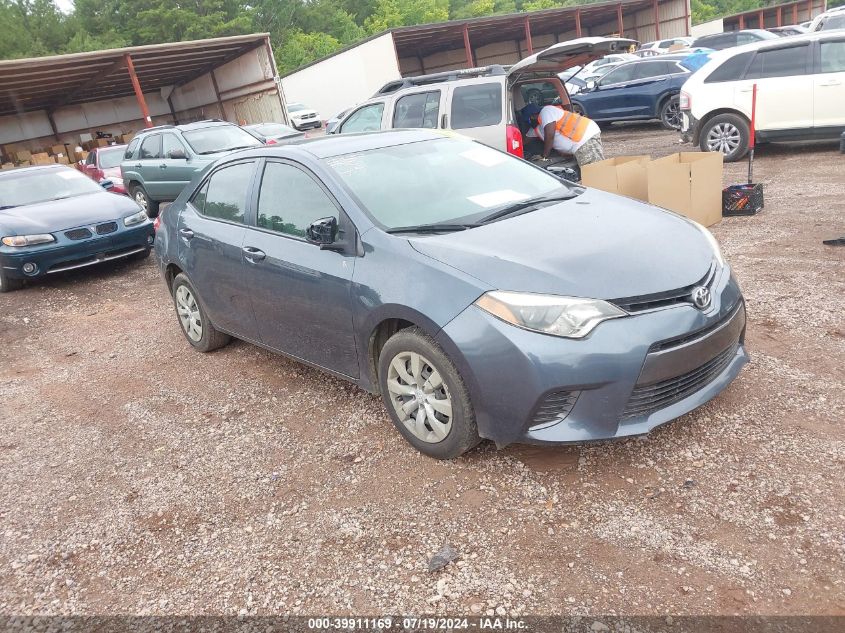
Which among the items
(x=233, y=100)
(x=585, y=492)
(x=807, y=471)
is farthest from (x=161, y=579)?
(x=233, y=100)

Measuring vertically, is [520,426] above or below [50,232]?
below

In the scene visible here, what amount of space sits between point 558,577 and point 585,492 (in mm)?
540

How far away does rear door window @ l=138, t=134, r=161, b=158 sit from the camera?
475 inches

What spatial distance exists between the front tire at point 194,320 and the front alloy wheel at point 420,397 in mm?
2265

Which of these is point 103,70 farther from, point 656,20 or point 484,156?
point 656,20

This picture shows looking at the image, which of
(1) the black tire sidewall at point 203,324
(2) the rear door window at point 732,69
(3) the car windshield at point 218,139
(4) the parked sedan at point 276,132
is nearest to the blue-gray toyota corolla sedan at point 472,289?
(1) the black tire sidewall at point 203,324

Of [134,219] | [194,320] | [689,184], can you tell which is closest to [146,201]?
[134,219]

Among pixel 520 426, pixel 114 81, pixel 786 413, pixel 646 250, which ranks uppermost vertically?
pixel 114 81

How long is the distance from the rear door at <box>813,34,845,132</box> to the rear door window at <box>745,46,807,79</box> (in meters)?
0.20

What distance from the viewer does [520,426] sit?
287 cm

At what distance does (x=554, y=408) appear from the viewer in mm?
2828

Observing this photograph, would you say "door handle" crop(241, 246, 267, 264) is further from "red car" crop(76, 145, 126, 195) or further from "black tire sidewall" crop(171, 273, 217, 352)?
"red car" crop(76, 145, 126, 195)

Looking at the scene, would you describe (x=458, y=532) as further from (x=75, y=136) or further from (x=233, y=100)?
(x=75, y=136)

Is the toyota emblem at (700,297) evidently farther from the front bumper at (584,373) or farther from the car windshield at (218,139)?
the car windshield at (218,139)
